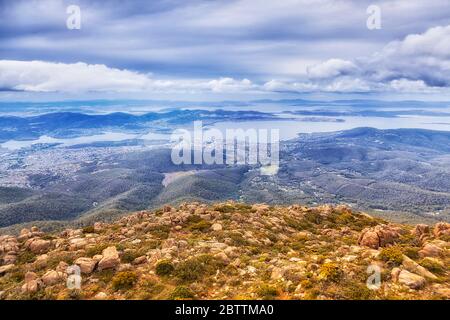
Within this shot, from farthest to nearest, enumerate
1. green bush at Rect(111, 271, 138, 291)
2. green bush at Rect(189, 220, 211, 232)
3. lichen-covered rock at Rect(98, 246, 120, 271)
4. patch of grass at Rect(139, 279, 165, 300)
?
green bush at Rect(189, 220, 211, 232), lichen-covered rock at Rect(98, 246, 120, 271), green bush at Rect(111, 271, 138, 291), patch of grass at Rect(139, 279, 165, 300)

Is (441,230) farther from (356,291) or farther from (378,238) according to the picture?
(356,291)

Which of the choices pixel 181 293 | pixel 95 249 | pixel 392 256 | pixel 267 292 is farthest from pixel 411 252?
pixel 95 249

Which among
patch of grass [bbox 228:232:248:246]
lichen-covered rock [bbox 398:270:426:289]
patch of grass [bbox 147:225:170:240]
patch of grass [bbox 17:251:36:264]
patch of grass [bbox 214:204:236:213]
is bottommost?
patch of grass [bbox 214:204:236:213]

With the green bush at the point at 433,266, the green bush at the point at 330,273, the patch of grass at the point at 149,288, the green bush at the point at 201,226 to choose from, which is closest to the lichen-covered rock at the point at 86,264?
the patch of grass at the point at 149,288

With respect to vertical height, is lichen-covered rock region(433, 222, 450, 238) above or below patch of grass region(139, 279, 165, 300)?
below

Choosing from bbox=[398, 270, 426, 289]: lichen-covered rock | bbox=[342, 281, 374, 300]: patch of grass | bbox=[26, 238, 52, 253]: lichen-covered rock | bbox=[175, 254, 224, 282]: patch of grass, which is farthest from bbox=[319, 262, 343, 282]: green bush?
bbox=[26, 238, 52, 253]: lichen-covered rock

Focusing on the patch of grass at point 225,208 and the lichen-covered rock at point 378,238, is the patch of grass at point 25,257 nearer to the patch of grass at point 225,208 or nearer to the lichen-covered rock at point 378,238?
the patch of grass at point 225,208

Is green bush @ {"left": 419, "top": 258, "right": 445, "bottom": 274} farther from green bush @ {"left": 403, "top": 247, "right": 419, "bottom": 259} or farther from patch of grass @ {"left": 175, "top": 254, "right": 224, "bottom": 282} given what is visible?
patch of grass @ {"left": 175, "top": 254, "right": 224, "bottom": 282}
